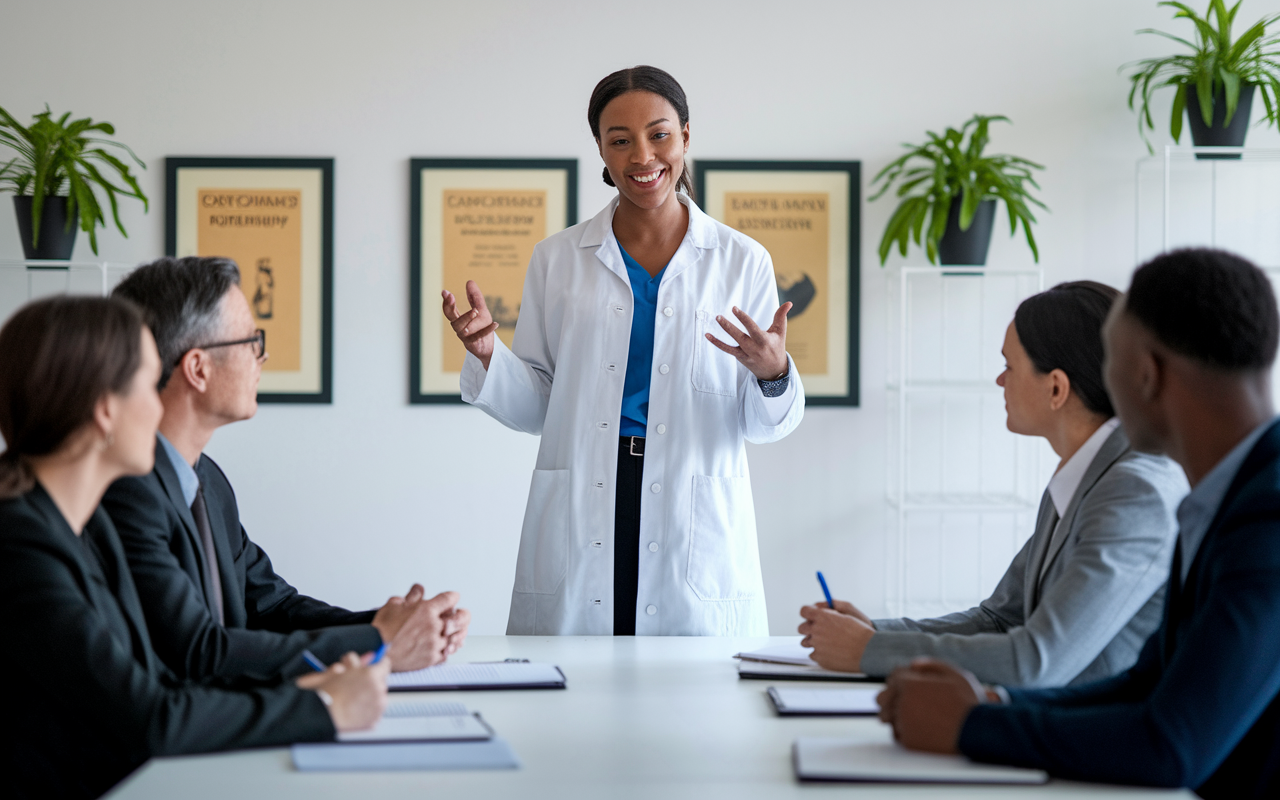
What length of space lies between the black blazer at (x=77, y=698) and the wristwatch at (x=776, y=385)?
1225mm

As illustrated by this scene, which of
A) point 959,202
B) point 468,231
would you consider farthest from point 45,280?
point 959,202

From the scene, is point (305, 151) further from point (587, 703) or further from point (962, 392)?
point (587, 703)

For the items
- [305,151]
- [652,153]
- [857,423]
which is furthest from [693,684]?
[305,151]

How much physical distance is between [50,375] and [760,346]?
131 cm

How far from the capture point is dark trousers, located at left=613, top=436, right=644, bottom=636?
230cm

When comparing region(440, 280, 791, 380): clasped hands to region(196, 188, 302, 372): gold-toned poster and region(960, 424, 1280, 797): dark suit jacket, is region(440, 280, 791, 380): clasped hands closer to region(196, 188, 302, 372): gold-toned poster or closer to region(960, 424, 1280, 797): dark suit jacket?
region(960, 424, 1280, 797): dark suit jacket

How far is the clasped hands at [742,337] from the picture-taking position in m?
2.16

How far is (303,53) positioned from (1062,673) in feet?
11.0

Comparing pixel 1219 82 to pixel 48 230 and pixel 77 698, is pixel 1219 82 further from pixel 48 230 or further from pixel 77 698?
pixel 48 230

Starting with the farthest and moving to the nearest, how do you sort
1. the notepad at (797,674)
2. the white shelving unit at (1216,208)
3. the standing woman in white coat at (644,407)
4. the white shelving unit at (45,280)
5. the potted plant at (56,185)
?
the white shelving unit at (1216,208) → the white shelving unit at (45,280) → the potted plant at (56,185) → the standing woman in white coat at (644,407) → the notepad at (797,674)

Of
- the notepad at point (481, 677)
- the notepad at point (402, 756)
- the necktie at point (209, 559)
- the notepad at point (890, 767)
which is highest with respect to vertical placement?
the necktie at point (209, 559)

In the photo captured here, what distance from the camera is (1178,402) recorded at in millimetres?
1264

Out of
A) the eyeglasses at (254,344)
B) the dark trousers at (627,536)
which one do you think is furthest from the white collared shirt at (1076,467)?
the eyeglasses at (254,344)

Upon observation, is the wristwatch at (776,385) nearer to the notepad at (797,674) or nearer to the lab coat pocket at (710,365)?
the lab coat pocket at (710,365)
